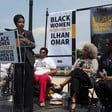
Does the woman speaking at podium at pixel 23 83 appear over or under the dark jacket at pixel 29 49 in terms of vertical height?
under

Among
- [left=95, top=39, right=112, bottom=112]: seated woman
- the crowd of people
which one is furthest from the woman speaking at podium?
[left=95, top=39, right=112, bottom=112]: seated woman

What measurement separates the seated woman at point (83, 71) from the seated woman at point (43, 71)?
1.01ft

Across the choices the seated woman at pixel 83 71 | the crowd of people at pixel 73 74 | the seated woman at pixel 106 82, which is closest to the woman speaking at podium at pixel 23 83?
the crowd of people at pixel 73 74

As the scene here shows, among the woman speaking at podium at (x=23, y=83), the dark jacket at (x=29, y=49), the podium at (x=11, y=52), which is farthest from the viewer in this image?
the woman speaking at podium at (x=23, y=83)

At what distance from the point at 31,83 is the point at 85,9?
282cm

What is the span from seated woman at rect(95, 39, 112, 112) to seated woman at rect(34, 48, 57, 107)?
128cm

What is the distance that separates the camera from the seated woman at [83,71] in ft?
17.8

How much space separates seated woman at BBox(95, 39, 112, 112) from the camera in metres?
4.93

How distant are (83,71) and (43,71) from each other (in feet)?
4.56

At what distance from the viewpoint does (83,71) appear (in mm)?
5551

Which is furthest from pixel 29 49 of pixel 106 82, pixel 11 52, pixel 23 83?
pixel 106 82

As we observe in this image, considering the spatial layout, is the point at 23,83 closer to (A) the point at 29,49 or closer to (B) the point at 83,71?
(A) the point at 29,49

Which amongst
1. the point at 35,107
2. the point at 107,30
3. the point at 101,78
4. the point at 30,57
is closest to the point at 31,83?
the point at 30,57

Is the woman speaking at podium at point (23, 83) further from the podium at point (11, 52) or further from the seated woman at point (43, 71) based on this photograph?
the seated woman at point (43, 71)
